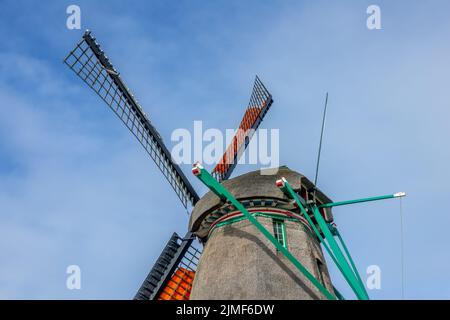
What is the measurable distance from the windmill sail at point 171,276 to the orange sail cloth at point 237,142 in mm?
2330

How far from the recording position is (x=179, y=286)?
561 inches

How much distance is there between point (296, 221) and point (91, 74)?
8.32 m

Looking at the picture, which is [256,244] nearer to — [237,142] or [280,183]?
[280,183]

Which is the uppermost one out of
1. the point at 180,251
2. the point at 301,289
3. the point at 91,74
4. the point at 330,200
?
the point at 91,74

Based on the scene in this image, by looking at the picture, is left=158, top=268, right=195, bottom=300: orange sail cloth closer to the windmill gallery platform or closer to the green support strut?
the windmill gallery platform

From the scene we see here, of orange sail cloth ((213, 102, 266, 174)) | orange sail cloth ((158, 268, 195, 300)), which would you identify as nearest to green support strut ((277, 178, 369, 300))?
orange sail cloth ((213, 102, 266, 174))

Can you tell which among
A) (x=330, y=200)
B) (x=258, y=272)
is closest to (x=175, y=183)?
(x=330, y=200)

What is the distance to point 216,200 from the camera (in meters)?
11.8

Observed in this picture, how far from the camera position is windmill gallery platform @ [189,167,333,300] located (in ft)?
31.8

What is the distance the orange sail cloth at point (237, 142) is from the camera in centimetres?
1516

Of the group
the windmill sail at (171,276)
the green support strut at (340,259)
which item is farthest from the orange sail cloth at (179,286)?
the green support strut at (340,259)

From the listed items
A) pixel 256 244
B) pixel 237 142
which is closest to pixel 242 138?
pixel 237 142

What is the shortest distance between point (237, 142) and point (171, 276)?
439 cm
